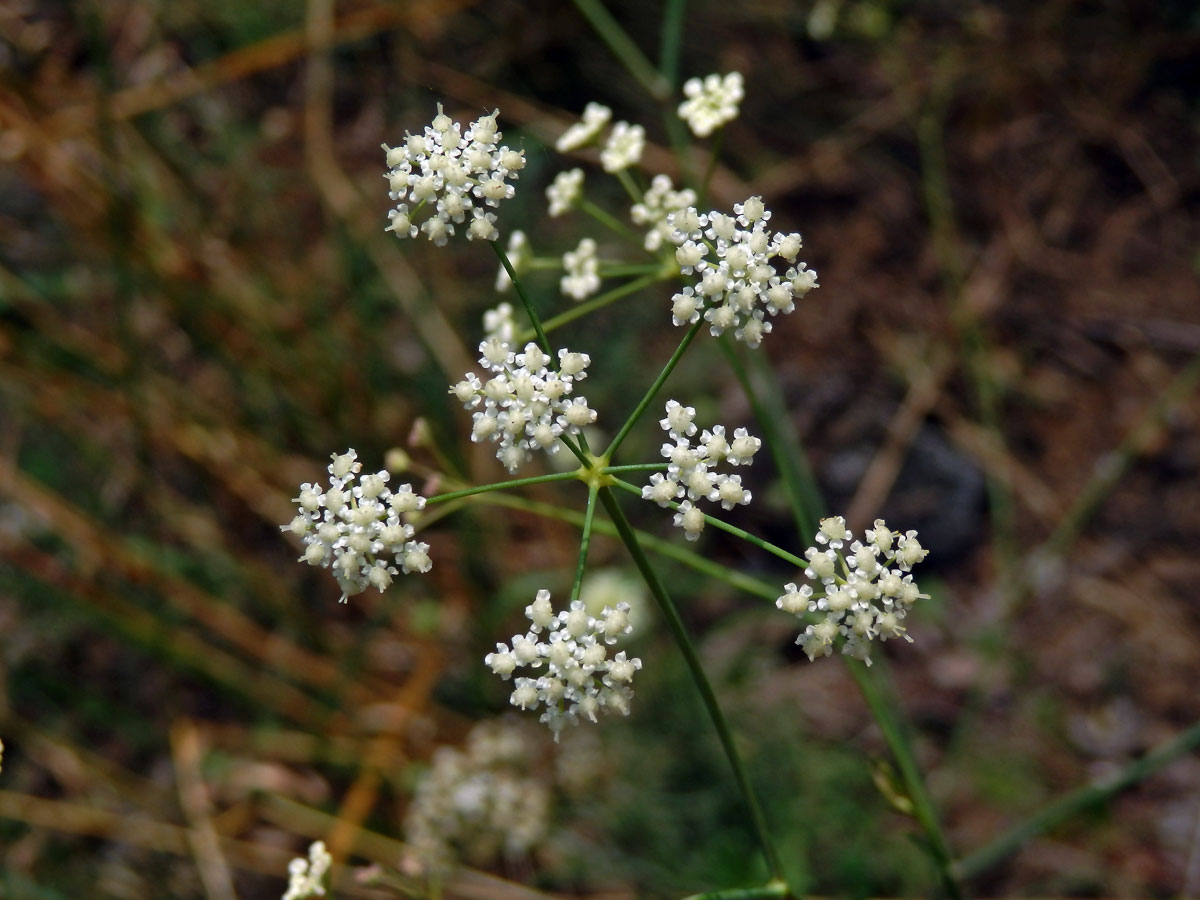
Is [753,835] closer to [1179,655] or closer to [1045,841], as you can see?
[1045,841]

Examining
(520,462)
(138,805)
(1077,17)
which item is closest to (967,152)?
(1077,17)

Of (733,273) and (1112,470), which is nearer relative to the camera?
(733,273)

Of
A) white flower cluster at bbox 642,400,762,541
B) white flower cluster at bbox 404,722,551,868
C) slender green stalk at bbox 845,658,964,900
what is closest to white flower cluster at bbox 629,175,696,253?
white flower cluster at bbox 642,400,762,541

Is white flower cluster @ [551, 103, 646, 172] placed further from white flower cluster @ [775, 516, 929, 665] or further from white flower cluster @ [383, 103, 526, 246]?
white flower cluster @ [775, 516, 929, 665]

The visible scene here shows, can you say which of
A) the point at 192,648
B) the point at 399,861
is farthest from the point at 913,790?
the point at 192,648

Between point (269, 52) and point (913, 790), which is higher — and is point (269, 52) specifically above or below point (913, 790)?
above

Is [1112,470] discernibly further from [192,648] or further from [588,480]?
[192,648]

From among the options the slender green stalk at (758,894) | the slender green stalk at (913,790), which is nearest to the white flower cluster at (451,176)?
the slender green stalk at (913,790)

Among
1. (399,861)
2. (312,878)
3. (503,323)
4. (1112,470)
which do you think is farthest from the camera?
(1112,470)

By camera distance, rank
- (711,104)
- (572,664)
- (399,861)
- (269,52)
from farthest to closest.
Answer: (269,52), (399,861), (711,104), (572,664)
